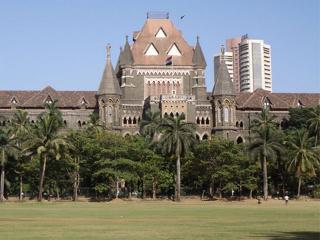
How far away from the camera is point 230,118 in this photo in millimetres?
125438

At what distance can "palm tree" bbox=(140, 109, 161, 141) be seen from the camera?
110500mm

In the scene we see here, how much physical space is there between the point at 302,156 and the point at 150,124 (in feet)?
111

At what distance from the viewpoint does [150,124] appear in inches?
4456

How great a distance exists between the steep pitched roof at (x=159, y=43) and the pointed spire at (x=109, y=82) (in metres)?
7.27

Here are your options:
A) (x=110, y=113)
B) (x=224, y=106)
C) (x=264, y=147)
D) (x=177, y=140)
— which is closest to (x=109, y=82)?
(x=110, y=113)

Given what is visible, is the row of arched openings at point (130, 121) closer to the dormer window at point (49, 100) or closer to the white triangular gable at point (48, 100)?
the dormer window at point (49, 100)

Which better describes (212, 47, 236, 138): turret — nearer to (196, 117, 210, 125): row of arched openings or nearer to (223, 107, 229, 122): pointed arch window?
(223, 107, 229, 122): pointed arch window

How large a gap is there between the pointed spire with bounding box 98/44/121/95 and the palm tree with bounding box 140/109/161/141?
952cm

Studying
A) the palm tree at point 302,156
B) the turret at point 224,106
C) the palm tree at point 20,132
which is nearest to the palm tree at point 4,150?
the palm tree at point 20,132

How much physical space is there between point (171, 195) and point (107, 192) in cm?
893

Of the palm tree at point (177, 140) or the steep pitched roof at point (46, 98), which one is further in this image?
the steep pitched roof at point (46, 98)

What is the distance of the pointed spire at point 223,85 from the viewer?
126 metres

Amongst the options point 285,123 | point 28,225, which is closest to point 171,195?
point 285,123

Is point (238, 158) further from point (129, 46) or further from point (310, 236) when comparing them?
point (310, 236)
